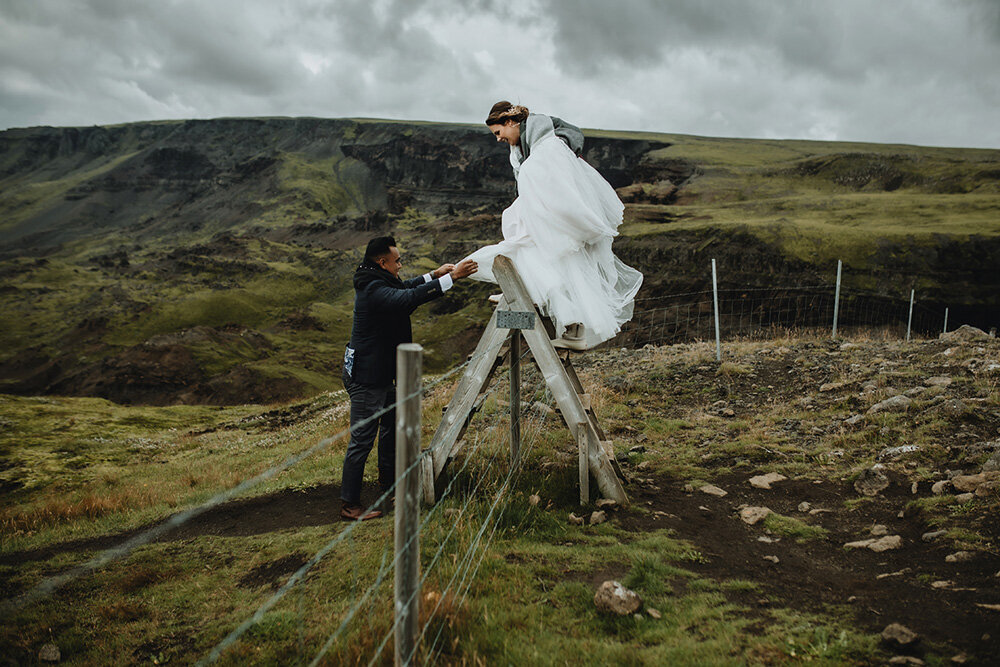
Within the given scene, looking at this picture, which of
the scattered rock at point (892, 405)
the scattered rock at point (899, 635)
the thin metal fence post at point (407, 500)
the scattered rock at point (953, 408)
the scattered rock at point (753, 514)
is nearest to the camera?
the thin metal fence post at point (407, 500)

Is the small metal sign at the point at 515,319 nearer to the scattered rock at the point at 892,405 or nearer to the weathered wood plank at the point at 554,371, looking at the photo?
the weathered wood plank at the point at 554,371

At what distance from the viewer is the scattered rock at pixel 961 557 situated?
3.44 metres

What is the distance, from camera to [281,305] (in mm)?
65312

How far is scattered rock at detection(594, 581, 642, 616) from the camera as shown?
3145 millimetres

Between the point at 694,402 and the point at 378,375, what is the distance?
5646 millimetres

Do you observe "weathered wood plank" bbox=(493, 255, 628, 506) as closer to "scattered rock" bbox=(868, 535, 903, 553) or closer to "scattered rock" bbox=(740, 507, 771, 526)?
"scattered rock" bbox=(740, 507, 771, 526)

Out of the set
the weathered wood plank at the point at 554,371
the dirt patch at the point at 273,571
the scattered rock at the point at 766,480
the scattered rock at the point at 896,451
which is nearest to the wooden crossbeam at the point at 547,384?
the weathered wood plank at the point at 554,371

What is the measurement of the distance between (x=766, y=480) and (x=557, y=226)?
11.3 feet

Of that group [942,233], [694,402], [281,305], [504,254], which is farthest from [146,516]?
[281,305]

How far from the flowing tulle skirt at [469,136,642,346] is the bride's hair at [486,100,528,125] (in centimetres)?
39

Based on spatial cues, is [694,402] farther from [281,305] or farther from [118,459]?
[281,305]

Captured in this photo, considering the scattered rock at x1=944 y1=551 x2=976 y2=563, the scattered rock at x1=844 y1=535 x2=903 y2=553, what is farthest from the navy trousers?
the scattered rock at x1=944 y1=551 x2=976 y2=563

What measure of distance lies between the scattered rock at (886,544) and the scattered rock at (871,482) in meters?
0.93

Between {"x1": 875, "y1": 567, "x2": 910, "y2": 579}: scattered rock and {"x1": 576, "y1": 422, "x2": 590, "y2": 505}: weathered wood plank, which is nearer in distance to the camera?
{"x1": 875, "y1": 567, "x2": 910, "y2": 579}: scattered rock
